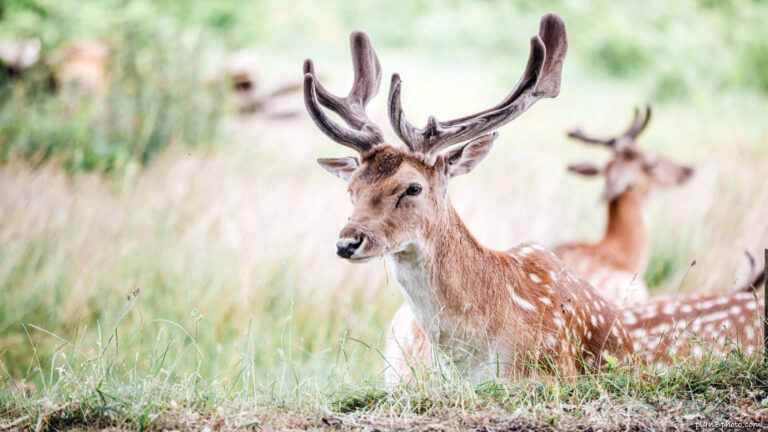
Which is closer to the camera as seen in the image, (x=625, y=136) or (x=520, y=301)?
(x=520, y=301)

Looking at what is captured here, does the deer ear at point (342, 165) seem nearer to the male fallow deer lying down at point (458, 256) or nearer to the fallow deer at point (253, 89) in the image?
the male fallow deer lying down at point (458, 256)

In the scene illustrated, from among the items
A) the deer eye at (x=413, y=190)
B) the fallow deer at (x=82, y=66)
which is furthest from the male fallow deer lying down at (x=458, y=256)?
the fallow deer at (x=82, y=66)

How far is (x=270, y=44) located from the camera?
51.7 feet

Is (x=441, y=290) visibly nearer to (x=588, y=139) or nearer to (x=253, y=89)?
(x=588, y=139)

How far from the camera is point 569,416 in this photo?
8.64 feet

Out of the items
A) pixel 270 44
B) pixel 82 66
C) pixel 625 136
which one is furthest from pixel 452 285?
pixel 270 44

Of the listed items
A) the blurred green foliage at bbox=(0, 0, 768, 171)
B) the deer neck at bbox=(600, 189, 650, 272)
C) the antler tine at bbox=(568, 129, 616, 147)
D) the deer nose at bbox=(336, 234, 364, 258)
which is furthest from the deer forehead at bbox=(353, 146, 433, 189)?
the blurred green foliage at bbox=(0, 0, 768, 171)

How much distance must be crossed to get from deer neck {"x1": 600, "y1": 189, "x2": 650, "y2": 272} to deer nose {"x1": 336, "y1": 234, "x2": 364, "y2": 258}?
160 inches

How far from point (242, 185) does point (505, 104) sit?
162 inches

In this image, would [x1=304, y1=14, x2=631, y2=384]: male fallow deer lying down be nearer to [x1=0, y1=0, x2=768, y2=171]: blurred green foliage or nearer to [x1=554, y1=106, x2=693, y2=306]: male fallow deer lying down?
[x1=554, y1=106, x2=693, y2=306]: male fallow deer lying down

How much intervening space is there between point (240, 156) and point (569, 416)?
6.37m

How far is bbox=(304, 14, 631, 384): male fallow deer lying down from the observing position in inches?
122

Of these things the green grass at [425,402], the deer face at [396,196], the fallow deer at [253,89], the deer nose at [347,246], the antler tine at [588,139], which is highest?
the fallow deer at [253,89]

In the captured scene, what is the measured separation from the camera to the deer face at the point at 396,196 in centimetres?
290
